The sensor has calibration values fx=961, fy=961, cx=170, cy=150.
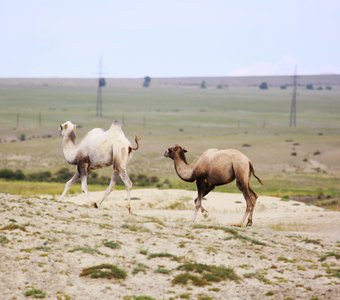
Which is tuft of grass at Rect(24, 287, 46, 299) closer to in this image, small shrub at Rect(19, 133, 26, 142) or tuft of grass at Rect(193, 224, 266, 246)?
tuft of grass at Rect(193, 224, 266, 246)

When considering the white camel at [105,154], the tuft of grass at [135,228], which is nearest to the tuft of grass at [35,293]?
the tuft of grass at [135,228]

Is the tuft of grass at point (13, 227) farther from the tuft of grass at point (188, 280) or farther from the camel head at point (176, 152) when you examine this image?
the camel head at point (176, 152)

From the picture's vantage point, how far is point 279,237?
1013 inches

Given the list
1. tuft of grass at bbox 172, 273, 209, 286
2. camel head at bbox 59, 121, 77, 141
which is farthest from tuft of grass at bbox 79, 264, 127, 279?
camel head at bbox 59, 121, 77, 141

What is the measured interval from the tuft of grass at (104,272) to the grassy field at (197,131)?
34882mm

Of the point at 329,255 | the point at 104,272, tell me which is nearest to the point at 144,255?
the point at 104,272

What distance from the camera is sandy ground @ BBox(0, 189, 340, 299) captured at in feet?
61.5

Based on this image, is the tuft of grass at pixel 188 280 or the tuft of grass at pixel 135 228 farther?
the tuft of grass at pixel 135 228

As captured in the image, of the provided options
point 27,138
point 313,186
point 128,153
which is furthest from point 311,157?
point 128,153

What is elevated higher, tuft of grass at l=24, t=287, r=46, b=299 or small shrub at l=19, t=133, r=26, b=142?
tuft of grass at l=24, t=287, r=46, b=299

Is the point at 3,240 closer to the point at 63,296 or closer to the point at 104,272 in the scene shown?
the point at 104,272

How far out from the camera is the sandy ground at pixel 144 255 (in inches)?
738

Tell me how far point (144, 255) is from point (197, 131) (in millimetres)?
97329

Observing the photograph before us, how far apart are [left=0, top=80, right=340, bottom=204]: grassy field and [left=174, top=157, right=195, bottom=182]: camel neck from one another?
26954 mm
